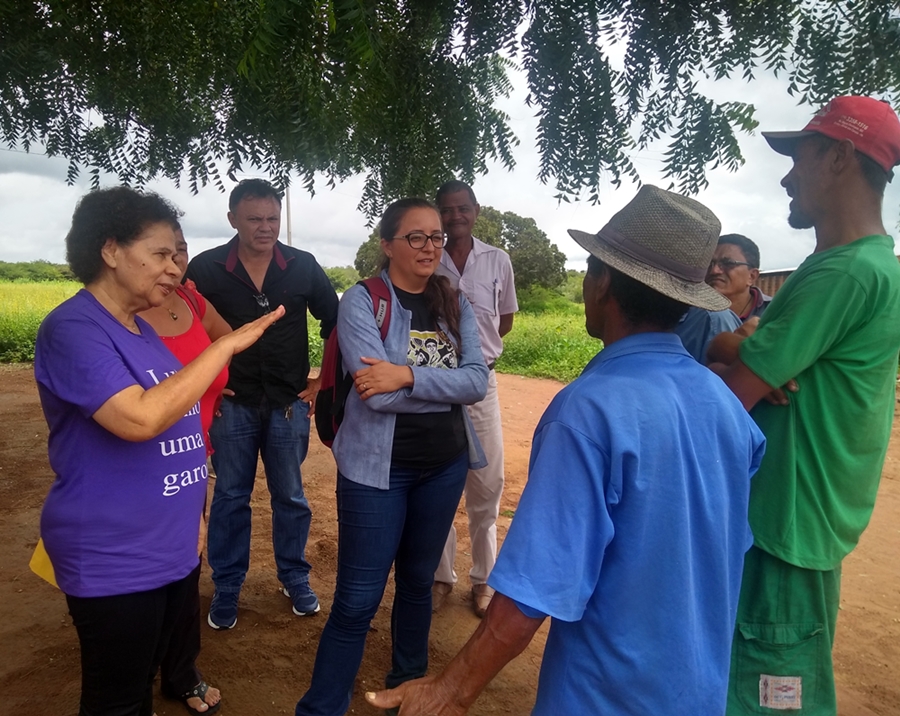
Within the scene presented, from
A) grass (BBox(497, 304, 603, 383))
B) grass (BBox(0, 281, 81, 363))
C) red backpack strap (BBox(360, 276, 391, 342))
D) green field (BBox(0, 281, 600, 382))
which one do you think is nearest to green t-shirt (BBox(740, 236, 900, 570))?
red backpack strap (BBox(360, 276, 391, 342))


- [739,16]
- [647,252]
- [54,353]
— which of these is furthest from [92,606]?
[739,16]

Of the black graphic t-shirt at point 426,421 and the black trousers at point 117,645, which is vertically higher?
the black graphic t-shirt at point 426,421

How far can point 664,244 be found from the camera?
150 centimetres

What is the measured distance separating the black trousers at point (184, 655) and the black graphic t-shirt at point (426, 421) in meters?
1.01

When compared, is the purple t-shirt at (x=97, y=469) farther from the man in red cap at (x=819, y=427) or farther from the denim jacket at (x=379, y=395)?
the man in red cap at (x=819, y=427)

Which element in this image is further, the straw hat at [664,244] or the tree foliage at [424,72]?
the tree foliage at [424,72]

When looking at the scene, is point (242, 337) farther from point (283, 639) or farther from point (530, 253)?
point (530, 253)

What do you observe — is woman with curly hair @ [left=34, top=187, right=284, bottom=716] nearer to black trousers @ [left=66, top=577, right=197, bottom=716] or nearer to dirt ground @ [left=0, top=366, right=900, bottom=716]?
black trousers @ [left=66, top=577, right=197, bottom=716]

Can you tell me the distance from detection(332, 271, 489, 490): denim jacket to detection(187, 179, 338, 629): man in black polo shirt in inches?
35.7

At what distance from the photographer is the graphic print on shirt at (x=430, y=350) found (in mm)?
2621

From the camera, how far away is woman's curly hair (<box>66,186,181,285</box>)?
1.96m

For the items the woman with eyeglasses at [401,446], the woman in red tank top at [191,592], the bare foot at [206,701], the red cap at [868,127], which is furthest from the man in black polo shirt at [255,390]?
the red cap at [868,127]

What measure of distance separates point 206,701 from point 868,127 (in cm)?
315

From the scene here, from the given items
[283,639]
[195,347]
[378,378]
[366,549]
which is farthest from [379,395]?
[283,639]
